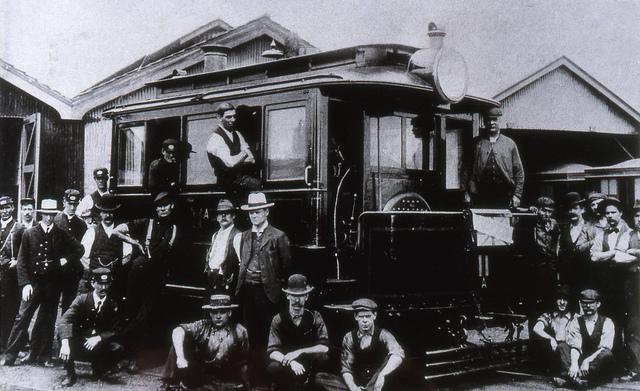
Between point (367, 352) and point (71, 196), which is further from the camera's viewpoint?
point (71, 196)

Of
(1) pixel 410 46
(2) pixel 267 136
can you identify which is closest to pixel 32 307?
(2) pixel 267 136

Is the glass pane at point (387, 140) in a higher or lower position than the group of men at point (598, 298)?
higher

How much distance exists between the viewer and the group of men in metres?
5.53

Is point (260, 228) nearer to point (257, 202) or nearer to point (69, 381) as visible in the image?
point (257, 202)

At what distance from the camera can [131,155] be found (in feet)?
23.6

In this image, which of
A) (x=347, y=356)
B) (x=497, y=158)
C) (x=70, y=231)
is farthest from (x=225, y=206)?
(x=497, y=158)

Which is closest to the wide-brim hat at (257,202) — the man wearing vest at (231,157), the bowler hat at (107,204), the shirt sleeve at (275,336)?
the man wearing vest at (231,157)

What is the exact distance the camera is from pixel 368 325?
4766mm

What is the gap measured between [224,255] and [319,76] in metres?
1.77

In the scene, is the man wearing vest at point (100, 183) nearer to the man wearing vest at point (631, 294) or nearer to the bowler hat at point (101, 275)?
the bowler hat at point (101, 275)

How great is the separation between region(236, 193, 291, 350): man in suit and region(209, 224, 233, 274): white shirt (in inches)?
12.7

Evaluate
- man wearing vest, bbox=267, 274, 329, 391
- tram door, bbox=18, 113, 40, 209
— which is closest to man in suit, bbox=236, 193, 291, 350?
man wearing vest, bbox=267, 274, 329, 391

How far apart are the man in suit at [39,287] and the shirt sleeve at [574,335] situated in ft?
A: 16.2

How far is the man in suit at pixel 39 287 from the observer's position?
6.58m
